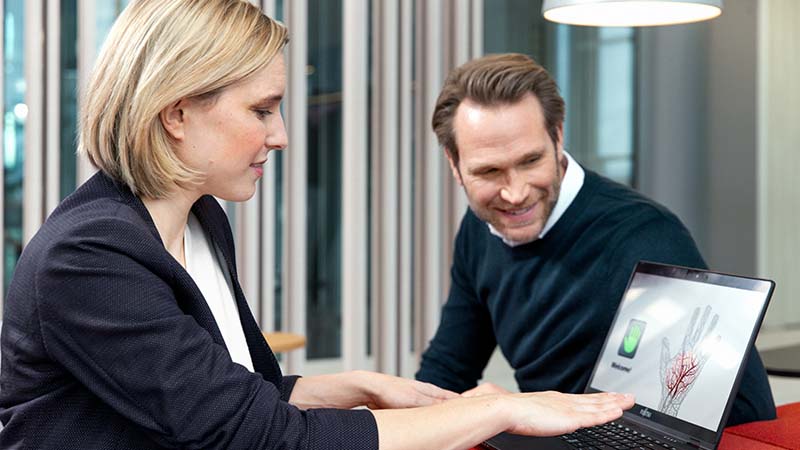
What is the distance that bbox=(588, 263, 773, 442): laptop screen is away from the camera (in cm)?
135

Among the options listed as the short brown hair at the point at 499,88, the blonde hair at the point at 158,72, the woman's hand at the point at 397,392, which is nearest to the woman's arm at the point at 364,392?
the woman's hand at the point at 397,392

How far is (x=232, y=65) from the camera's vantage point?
129 cm

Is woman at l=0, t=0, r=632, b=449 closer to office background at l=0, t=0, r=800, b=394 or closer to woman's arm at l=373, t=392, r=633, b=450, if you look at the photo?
woman's arm at l=373, t=392, r=633, b=450

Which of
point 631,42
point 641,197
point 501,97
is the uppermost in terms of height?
point 631,42

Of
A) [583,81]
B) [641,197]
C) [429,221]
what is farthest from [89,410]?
[583,81]

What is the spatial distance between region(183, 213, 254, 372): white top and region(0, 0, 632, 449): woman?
68mm

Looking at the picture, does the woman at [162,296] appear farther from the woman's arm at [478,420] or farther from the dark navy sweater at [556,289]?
the dark navy sweater at [556,289]

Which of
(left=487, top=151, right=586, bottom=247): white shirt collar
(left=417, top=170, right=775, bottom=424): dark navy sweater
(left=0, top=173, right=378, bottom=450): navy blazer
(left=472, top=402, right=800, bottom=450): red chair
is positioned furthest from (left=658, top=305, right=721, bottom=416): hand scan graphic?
(left=487, top=151, right=586, bottom=247): white shirt collar

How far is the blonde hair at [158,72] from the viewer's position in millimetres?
1263

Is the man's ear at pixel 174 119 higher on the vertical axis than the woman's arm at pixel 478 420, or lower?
higher

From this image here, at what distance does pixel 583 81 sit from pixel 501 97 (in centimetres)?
407

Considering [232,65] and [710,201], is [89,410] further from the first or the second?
[710,201]

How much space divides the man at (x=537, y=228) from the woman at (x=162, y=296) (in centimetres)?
58

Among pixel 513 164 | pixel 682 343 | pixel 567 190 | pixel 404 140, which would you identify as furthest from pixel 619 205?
pixel 404 140
